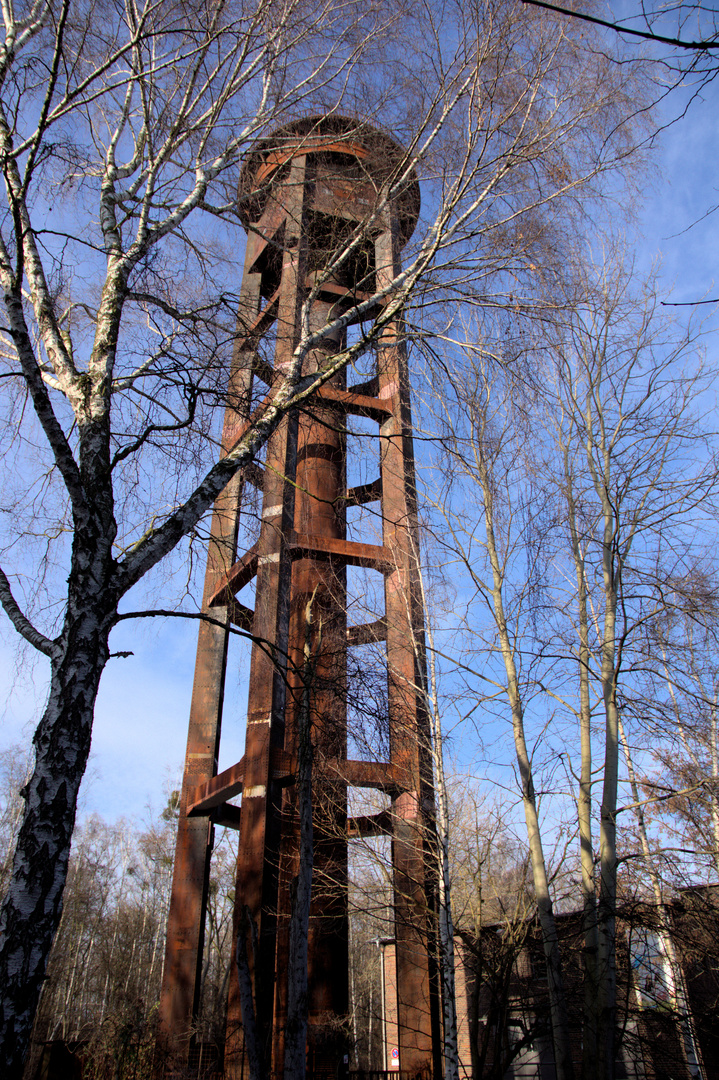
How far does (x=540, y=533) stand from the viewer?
7984 millimetres

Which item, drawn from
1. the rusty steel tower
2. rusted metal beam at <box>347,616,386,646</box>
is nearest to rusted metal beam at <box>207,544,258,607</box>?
the rusty steel tower

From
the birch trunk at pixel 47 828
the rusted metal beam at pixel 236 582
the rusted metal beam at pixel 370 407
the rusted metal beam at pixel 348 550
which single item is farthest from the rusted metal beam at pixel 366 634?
the birch trunk at pixel 47 828

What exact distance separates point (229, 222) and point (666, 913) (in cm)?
751

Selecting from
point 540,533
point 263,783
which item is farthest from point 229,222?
point 263,783

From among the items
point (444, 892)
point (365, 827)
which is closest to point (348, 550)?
point (365, 827)

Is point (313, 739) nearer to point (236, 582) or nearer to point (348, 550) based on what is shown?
point (348, 550)

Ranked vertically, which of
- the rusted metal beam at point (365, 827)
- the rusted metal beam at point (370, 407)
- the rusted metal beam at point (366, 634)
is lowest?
the rusted metal beam at point (365, 827)

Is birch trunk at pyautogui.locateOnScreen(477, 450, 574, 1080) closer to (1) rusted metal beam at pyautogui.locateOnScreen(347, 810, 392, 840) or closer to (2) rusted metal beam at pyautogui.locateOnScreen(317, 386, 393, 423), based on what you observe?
(1) rusted metal beam at pyautogui.locateOnScreen(347, 810, 392, 840)

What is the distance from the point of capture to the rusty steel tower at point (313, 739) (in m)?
7.38

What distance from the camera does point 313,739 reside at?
7184mm

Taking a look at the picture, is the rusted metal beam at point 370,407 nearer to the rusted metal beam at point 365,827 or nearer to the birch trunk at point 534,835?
the birch trunk at point 534,835

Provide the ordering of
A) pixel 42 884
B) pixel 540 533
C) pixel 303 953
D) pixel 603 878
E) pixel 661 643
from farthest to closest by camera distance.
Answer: pixel 540 533
pixel 661 643
pixel 603 878
pixel 303 953
pixel 42 884

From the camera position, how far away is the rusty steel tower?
7.38m

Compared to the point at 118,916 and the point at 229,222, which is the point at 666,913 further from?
the point at 118,916
